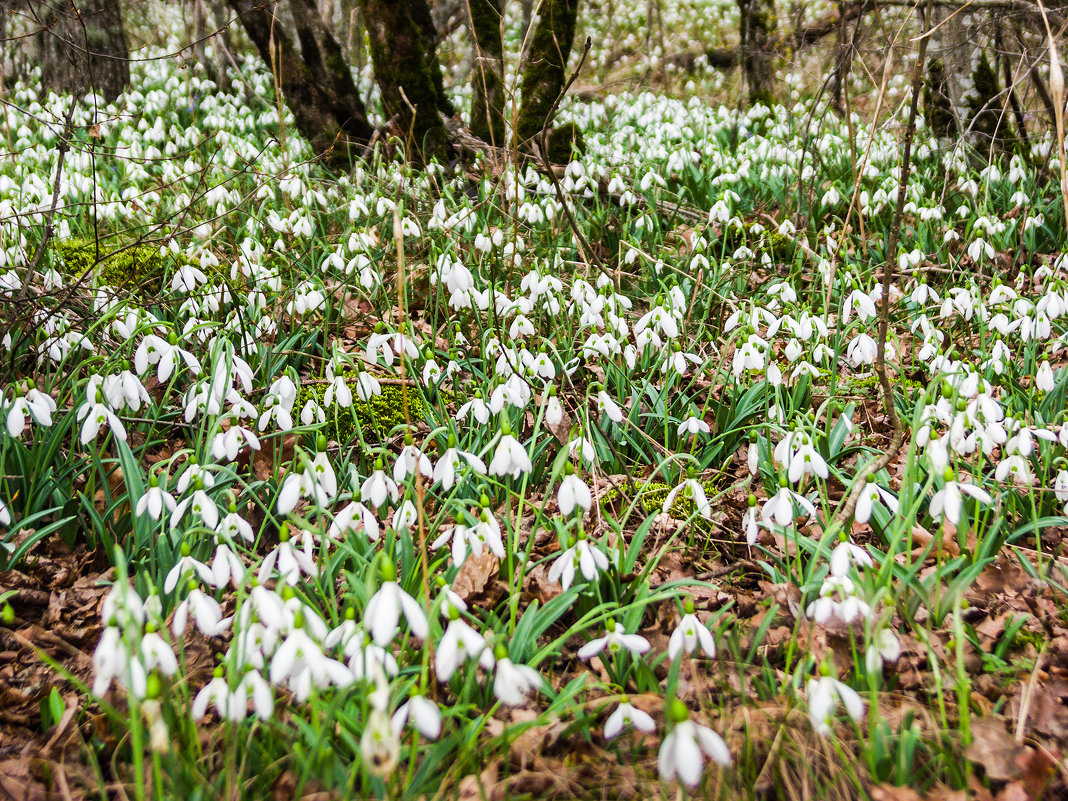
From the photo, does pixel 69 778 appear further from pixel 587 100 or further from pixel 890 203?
pixel 587 100

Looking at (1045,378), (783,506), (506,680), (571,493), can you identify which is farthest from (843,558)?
(1045,378)

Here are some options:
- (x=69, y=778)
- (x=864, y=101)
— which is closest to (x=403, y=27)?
(x=69, y=778)

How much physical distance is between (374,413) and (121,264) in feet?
6.14

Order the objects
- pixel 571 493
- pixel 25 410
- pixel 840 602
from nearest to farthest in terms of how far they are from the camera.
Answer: pixel 840 602 → pixel 571 493 → pixel 25 410

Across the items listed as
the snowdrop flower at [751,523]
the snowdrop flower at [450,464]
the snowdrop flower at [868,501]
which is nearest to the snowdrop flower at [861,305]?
the snowdrop flower at [868,501]

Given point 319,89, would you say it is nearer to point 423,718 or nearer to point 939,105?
point 939,105

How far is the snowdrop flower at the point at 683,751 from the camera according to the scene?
3.32 feet

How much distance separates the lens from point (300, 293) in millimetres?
3037

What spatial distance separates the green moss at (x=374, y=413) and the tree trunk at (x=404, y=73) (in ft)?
8.73

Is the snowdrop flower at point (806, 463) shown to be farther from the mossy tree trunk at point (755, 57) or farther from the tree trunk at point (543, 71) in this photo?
the mossy tree trunk at point (755, 57)

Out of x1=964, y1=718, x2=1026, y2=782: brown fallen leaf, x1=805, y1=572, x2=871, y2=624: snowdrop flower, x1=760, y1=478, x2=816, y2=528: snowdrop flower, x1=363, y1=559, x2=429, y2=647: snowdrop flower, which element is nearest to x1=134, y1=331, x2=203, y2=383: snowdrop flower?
x1=363, y1=559, x2=429, y2=647: snowdrop flower

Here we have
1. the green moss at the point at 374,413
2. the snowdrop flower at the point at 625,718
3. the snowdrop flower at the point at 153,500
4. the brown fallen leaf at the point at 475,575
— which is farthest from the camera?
the green moss at the point at 374,413

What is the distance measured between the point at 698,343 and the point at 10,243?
10.3 ft

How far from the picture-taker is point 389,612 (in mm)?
1193
